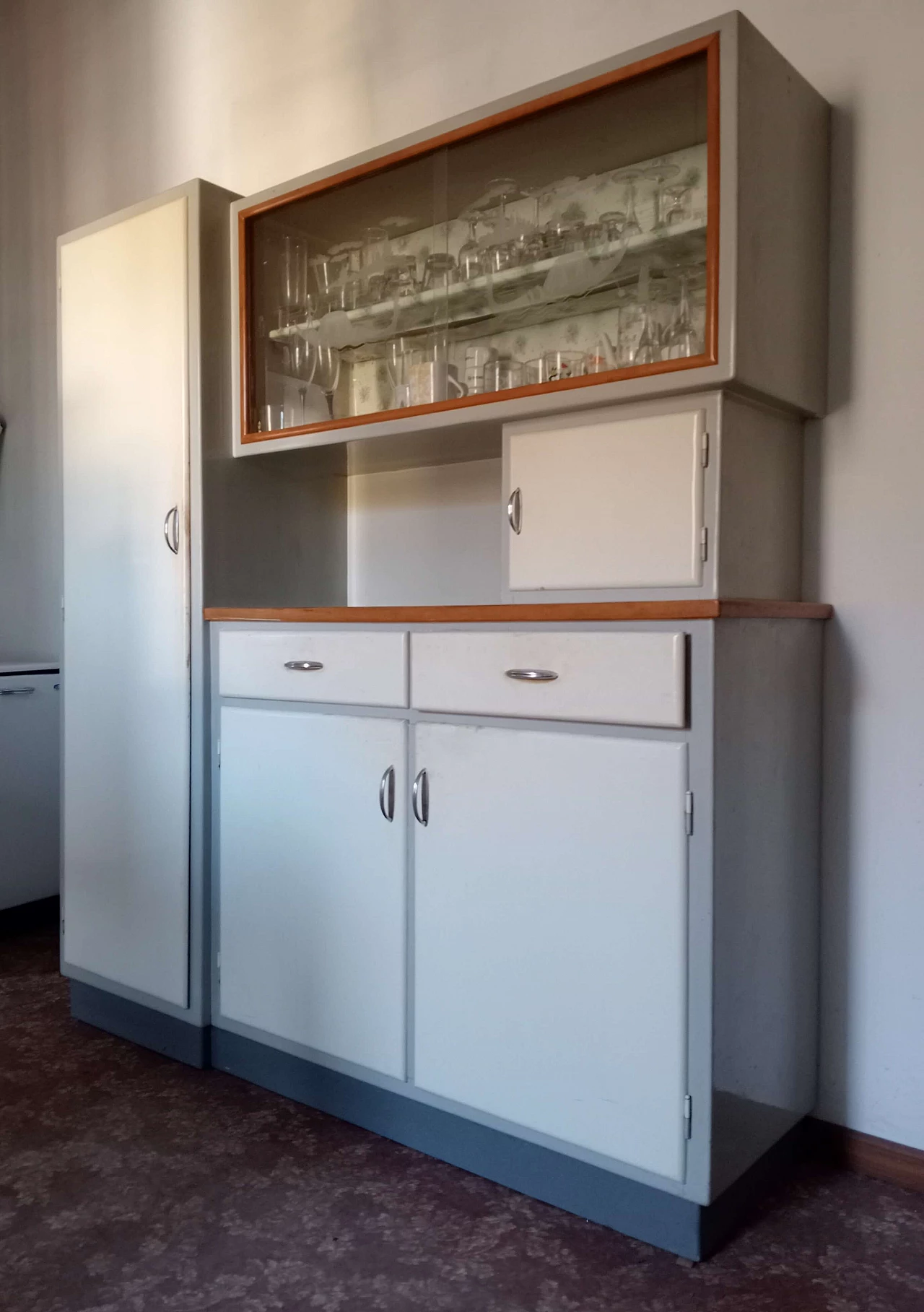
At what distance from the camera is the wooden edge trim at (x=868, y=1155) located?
181 cm

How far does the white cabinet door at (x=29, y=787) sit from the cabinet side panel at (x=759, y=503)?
234 centimetres

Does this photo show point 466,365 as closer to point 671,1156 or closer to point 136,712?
point 136,712

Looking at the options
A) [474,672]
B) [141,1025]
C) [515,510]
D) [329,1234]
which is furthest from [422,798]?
[141,1025]

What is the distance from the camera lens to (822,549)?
6.22 feet

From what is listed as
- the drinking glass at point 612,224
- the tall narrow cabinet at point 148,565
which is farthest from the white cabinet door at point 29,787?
the drinking glass at point 612,224

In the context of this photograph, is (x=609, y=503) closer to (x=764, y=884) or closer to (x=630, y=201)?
(x=630, y=201)

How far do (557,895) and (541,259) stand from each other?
1.19 m

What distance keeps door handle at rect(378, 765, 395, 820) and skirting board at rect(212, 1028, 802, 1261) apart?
53 centimetres

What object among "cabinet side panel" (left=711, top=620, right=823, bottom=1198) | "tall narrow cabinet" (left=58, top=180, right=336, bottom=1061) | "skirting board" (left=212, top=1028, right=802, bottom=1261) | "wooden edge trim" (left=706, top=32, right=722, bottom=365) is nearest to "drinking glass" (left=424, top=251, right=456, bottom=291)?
"tall narrow cabinet" (left=58, top=180, right=336, bottom=1061)

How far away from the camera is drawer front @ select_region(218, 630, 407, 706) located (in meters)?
1.88

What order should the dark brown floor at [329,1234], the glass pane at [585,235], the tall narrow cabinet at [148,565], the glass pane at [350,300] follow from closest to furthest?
the dark brown floor at [329,1234], the glass pane at [585,235], the glass pane at [350,300], the tall narrow cabinet at [148,565]

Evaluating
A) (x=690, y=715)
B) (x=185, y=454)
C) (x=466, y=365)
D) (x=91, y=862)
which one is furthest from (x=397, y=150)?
(x=91, y=862)

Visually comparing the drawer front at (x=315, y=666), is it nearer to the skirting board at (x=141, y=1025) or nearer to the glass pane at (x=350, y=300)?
the glass pane at (x=350, y=300)

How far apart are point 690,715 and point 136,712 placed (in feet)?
4.54
